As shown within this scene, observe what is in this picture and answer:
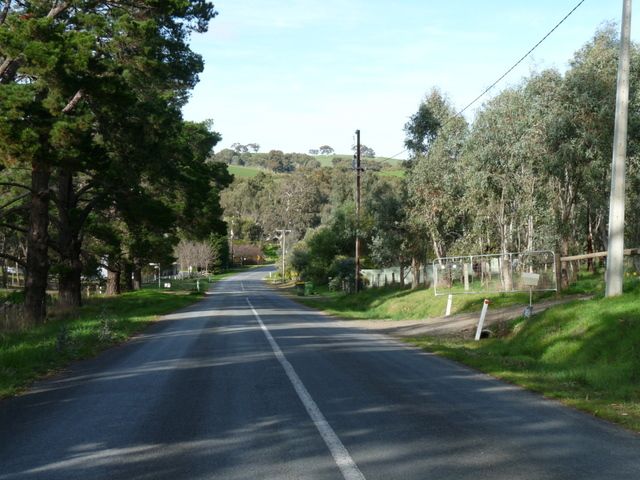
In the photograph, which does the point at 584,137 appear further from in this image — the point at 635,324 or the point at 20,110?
the point at 20,110

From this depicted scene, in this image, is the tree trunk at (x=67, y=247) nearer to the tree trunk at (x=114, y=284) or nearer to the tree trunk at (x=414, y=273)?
the tree trunk at (x=114, y=284)

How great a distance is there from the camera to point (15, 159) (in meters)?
22.7

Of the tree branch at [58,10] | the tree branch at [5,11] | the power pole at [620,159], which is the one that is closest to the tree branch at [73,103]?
the tree branch at [58,10]

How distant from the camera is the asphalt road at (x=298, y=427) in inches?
252

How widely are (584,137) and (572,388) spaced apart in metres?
16.1

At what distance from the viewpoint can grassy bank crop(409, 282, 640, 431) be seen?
997 cm

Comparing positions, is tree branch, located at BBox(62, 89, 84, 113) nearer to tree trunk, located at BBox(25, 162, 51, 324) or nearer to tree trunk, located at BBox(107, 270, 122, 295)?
tree trunk, located at BBox(25, 162, 51, 324)

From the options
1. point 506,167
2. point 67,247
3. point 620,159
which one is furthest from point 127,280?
point 620,159

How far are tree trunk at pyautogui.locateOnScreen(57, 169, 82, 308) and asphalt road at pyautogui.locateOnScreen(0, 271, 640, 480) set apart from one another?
74.6 feet

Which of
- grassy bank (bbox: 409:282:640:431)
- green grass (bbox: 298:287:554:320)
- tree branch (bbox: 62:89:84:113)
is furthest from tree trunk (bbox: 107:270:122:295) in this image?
grassy bank (bbox: 409:282:640:431)

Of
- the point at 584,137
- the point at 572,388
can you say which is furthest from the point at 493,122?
the point at 572,388

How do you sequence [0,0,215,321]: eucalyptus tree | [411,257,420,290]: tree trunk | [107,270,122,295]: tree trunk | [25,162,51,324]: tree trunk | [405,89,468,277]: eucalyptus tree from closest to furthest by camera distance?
1. [0,0,215,321]: eucalyptus tree
2. [25,162,51,324]: tree trunk
3. [405,89,468,277]: eucalyptus tree
4. [411,257,420,290]: tree trunk
5. [107,270,122,295]: tree trunk

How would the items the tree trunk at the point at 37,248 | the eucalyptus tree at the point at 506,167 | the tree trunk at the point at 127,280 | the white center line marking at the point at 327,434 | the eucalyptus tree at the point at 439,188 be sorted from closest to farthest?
the white center line marking at the point at 327,434, the eucalyptus tree at the point at 506,167, the tree trunk at the point at 37,248, the eucalyptus tree at the point at 439,188, the tree trunk at the point at 127,280

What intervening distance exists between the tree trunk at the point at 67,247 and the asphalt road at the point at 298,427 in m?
22.7
